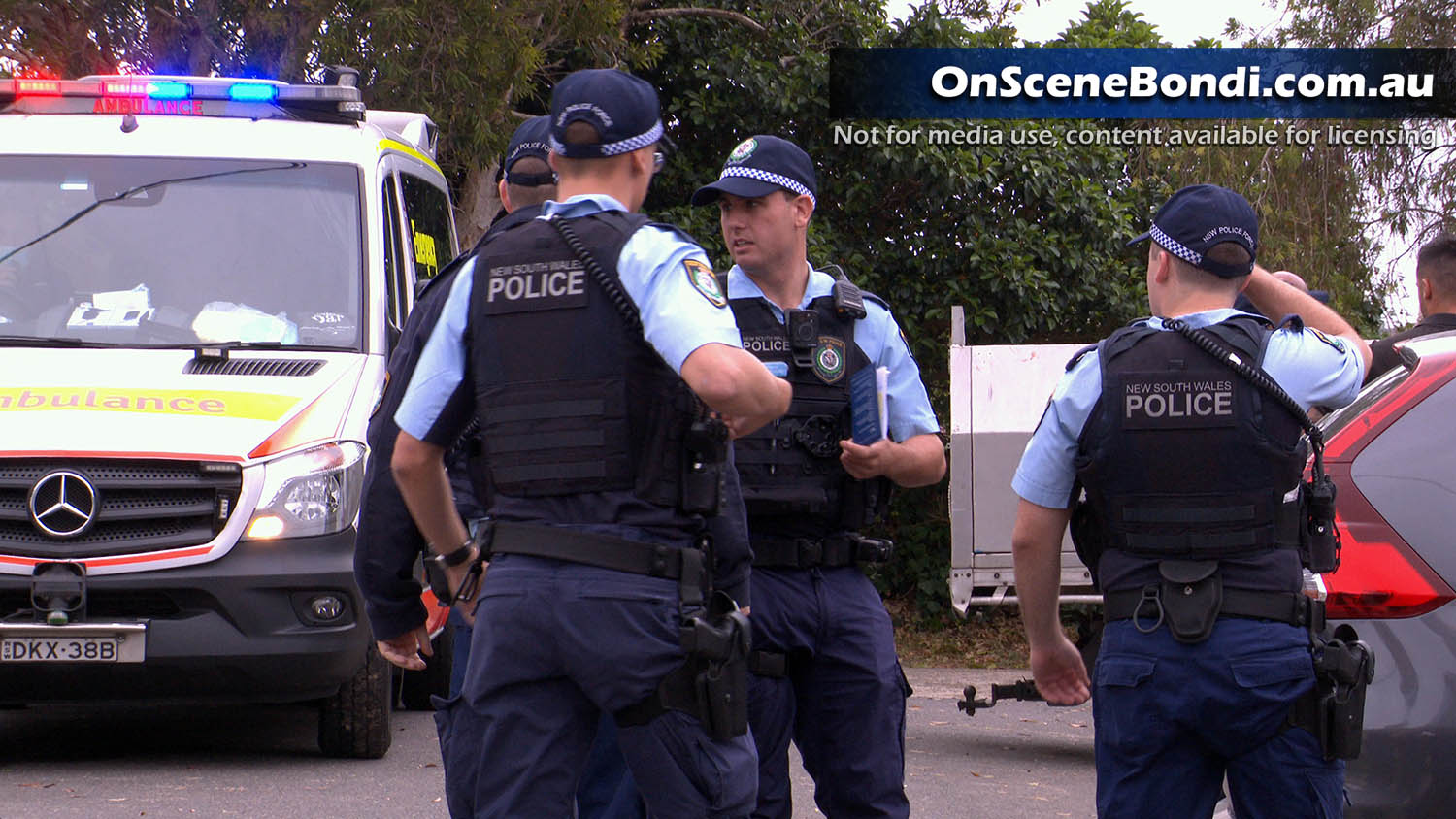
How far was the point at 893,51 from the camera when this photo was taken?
14148mm

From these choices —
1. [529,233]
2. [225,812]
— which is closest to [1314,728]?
[529,233]

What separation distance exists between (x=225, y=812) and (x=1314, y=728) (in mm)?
3865

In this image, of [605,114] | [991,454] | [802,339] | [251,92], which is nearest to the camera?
[605,114]

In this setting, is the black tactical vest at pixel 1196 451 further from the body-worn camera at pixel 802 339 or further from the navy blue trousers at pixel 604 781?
the navy blue trousers at pixel 604 781

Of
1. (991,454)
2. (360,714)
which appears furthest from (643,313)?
(991,454)

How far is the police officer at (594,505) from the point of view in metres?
3.09

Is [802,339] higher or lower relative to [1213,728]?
higher

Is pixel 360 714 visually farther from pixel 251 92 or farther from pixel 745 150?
pixel 745 150

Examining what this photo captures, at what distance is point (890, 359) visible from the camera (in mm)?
4418

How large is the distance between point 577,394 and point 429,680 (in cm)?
545

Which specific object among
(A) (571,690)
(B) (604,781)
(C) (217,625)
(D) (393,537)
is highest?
(D) (393,537)

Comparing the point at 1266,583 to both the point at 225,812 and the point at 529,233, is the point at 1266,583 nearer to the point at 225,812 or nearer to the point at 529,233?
the point at 529,233

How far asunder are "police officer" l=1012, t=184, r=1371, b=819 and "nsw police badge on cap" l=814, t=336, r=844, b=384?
2.46ft

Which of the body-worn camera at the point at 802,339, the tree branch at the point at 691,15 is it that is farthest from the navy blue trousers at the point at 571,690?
the tree branch at the point at 691,15
